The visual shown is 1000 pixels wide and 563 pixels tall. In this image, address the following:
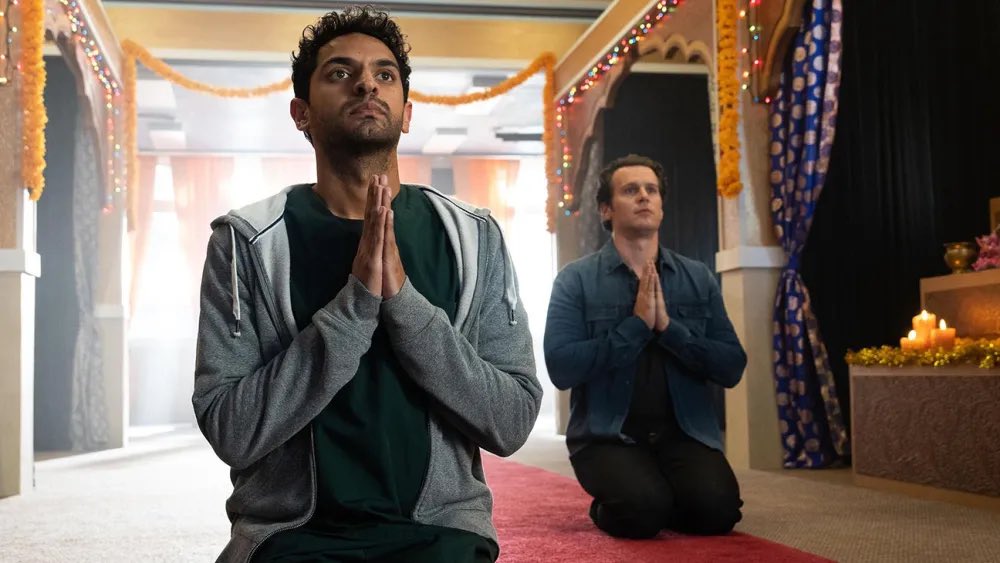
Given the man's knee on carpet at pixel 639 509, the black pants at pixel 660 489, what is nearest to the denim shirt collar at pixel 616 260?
the black pants at pixel 660 489

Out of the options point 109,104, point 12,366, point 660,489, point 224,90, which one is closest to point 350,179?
point 660,489

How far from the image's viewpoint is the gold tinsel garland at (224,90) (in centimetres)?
714

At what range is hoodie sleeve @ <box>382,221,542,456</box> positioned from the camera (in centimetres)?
137

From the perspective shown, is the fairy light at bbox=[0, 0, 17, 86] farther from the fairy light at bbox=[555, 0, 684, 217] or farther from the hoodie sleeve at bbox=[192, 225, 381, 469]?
the hoodie sleeve at bbox=[192, 225, 381, 469]

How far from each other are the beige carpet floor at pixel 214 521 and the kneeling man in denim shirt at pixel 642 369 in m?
0.28

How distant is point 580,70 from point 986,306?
12.0 ft

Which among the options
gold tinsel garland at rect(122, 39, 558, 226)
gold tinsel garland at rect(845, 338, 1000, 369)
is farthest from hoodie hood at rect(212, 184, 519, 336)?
gold tinsel garland at rect(122, 39, 558, 226)

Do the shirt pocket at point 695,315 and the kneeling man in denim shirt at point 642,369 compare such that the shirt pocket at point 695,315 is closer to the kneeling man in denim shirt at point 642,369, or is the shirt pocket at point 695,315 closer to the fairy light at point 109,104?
the kneeling man in denim shirt at point 642,369

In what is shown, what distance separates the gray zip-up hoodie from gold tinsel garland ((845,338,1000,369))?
2.54 meters

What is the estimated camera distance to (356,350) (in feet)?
4.43

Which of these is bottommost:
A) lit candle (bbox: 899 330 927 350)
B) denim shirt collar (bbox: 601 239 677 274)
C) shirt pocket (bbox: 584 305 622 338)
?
lit candle (bbox: 899 330 927 350)

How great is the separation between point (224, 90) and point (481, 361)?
21.3ft

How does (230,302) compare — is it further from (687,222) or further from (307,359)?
(687,222)

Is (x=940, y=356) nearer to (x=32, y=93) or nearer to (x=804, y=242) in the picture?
(x=804, y=242)
